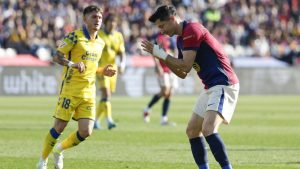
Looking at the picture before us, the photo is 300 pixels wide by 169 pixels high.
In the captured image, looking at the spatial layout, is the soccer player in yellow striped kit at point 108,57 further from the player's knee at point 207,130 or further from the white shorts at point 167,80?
the player's knee at point 207,130

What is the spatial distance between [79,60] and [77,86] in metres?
0.39

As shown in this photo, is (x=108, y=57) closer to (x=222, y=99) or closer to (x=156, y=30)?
(x=222, y=99)

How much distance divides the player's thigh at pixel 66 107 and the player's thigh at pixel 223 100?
2.27m

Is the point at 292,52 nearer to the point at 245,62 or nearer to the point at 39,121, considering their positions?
the point at 245,62

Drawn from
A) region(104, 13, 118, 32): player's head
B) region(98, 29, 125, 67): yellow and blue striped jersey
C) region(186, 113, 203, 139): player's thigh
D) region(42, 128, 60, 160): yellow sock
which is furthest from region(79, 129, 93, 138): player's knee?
region(98, 29, 125, 67): yellow and blue striped jersey

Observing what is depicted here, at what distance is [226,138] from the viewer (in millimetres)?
16188

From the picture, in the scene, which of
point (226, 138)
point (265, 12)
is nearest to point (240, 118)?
point (226, 138)

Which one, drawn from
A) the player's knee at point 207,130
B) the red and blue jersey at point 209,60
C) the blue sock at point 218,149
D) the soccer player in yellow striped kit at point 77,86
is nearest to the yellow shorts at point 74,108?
the soccer player in yellow striped kit at point 77,86

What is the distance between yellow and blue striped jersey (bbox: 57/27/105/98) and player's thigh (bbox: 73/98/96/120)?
9 centimetres

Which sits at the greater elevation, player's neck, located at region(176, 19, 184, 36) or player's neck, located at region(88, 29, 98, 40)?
player's neck, located at region(176, 19, 184, 36)

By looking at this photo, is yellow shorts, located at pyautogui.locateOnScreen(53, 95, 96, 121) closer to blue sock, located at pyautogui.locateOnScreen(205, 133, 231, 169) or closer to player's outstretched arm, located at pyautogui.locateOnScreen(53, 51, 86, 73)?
player's outstretched arm, located at pyautogui.locateOnScreen(53, 51, 86, 73)

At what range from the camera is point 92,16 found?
1152 centimetres

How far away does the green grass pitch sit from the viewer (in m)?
12.1

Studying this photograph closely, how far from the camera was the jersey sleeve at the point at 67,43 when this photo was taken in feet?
37.3
